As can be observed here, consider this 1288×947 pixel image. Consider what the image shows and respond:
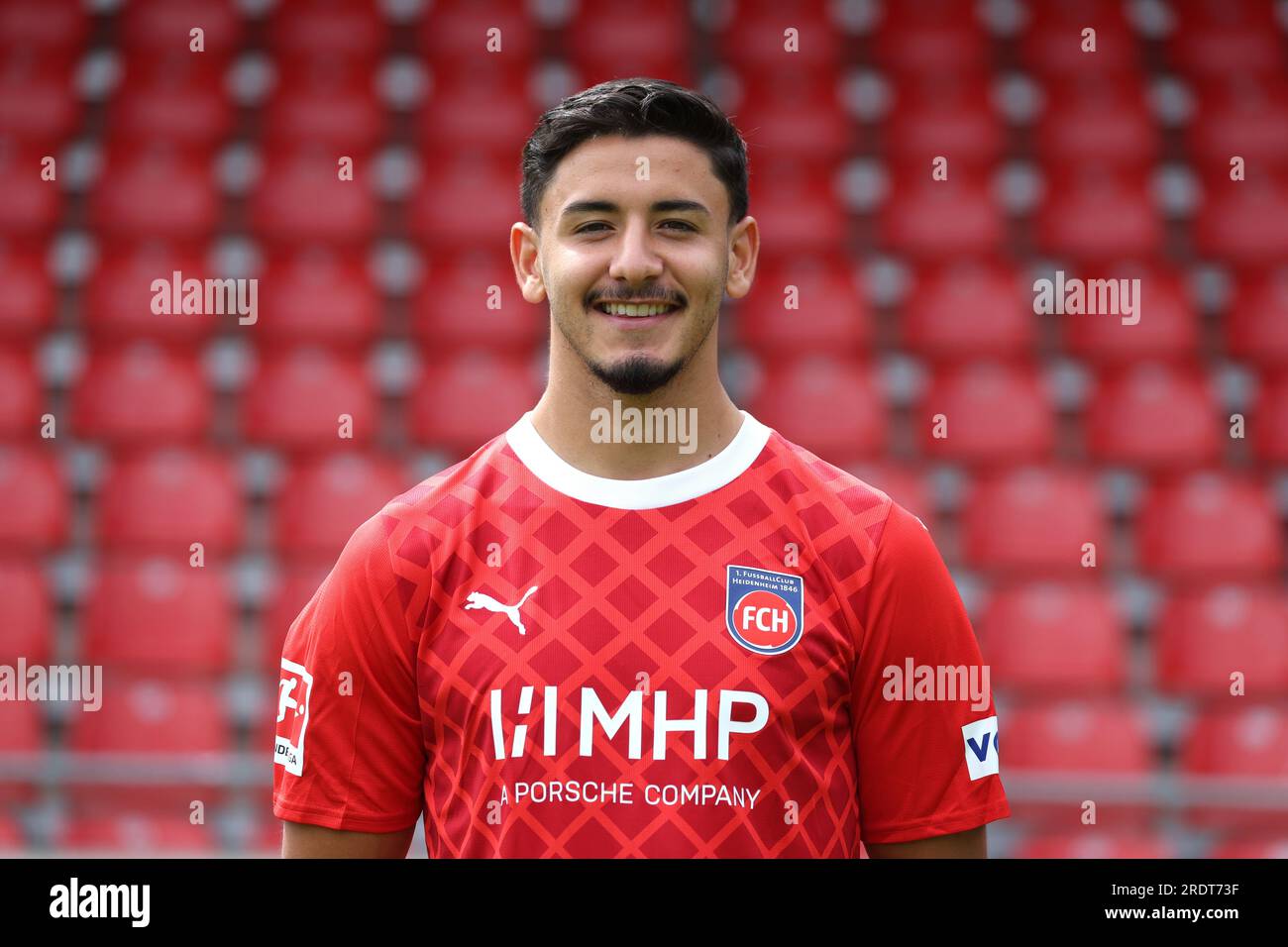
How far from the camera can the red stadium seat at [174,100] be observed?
607cm

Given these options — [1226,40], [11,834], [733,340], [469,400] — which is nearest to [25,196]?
[469,400]

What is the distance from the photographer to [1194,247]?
19.5 ft

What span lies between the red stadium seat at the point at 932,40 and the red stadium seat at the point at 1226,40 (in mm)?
956

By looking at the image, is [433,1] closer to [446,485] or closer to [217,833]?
[217,833]

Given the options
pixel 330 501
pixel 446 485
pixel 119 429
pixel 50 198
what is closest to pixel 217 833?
pixel 330 501

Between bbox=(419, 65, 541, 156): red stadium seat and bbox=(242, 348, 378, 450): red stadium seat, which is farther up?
bbox=(419, 65, 541, 156): red stadium seat

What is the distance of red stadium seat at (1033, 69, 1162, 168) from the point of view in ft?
20.0

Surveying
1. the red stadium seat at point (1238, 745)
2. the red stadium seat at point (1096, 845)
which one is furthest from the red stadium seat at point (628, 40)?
the red stadium seat at point (1096, 845)

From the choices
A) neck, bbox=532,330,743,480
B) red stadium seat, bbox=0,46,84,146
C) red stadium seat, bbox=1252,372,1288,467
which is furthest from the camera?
red stadium seat, bbox=0,46,84,146

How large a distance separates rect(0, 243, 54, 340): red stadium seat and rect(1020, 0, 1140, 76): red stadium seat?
4.54 metres

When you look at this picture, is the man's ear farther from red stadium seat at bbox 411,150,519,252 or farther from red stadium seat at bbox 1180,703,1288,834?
red stadium seat at bbox 411,150,519,252

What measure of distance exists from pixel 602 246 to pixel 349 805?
0.73 metres

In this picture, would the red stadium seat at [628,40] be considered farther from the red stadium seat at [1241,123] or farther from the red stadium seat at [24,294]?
the red stadium seat at [24,294]

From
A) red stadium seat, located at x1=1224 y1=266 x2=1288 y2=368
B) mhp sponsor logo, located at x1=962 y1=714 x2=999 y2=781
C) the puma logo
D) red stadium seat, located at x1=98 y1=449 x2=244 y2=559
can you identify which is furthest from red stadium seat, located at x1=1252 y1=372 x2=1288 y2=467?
the puma logo
